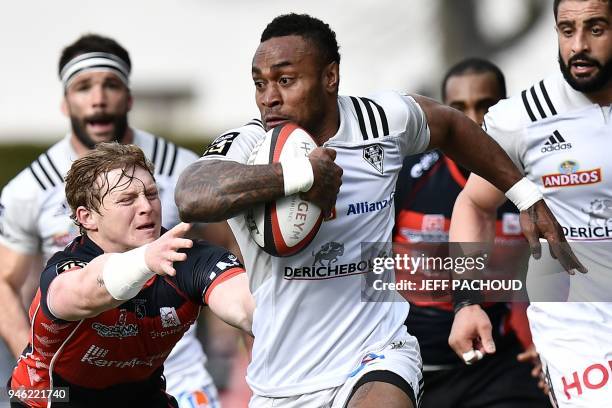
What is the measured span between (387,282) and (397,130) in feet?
2.21

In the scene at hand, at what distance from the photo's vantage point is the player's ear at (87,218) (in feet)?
19.5

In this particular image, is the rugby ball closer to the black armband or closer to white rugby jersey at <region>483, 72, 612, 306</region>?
the black armband

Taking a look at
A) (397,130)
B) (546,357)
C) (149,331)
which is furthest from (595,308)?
(149,331)

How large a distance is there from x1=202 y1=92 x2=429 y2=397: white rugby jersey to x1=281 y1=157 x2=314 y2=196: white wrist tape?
402 mm

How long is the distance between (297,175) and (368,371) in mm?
914

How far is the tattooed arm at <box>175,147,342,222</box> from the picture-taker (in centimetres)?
513

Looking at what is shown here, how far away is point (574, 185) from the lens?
631 cm

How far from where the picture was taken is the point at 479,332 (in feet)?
20.3

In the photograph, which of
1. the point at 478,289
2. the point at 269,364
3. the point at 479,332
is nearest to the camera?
the point at 269,364

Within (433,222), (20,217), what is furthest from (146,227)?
(433,222)

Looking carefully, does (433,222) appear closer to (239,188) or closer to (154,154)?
(154,154)

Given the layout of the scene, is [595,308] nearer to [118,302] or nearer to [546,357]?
[546,357]

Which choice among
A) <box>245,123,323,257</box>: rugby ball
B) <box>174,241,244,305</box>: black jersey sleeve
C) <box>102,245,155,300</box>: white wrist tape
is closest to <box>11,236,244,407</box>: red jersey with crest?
<box>174,241,244,305</box>: black jersey sleeve

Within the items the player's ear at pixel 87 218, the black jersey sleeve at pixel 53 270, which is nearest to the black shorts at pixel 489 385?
the player's ear at pixel 87 218
